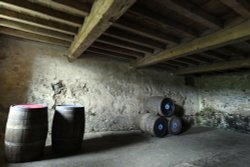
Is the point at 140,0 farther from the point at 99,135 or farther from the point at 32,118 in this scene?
the point at 99,135

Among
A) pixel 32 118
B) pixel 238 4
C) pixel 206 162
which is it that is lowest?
pixel 206 162

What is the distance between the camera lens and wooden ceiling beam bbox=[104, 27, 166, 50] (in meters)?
2.60

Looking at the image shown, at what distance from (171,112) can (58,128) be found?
295 centimetres

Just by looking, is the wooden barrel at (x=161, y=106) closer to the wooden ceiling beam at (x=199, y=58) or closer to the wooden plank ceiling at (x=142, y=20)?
the wooden ceiling beam at (x=199, y=58)

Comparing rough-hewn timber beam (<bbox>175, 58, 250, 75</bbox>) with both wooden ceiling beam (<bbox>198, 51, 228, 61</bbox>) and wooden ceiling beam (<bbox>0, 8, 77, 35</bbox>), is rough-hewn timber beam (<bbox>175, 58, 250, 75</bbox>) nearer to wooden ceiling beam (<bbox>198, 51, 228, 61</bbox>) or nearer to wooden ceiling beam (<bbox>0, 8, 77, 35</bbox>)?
wooden ceiling beam (<bbox>198, 51, 228, 61</bbox>)

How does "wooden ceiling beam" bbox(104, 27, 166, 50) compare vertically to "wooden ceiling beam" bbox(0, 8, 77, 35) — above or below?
below

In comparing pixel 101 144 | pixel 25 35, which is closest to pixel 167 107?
pixel 101 144

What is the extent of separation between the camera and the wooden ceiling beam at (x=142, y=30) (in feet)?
7.50

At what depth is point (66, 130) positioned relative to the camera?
2.60 metres

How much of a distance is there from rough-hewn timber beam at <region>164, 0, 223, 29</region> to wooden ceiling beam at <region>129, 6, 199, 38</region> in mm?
315

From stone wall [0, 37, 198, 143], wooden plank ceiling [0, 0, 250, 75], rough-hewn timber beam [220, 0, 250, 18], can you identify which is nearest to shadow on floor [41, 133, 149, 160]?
stone wall [0, 37, 198, 143]

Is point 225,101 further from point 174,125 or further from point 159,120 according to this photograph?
point 159,120

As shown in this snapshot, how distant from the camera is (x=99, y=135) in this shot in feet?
12.4

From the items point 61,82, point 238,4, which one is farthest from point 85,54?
point 238,4
